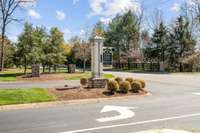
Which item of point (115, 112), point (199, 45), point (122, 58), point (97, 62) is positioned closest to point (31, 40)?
point (97, 62)

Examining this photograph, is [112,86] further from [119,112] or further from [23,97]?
[119,112]

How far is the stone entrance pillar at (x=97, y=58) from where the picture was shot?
58.9 ft

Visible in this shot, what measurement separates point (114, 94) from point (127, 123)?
6.36 m

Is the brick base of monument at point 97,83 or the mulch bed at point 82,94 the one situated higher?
the brick base of monument at point 97,83

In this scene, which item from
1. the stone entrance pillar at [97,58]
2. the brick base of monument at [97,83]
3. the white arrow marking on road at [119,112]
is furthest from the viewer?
the stone entrance pillar at [97,58]

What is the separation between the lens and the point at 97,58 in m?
18.2

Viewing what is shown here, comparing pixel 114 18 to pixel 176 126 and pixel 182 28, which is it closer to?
pixel 182 28

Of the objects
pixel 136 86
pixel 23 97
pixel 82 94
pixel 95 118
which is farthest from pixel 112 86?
pixel 95 118

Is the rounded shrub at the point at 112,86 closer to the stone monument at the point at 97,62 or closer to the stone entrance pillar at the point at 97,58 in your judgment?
the stone monument at the point at 97,62

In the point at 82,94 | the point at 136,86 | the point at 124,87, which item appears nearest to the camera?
the point at 82,94

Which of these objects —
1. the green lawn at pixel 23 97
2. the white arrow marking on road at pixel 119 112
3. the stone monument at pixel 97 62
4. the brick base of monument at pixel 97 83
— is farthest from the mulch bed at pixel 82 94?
the white arrow marking on road at pixel 119 112

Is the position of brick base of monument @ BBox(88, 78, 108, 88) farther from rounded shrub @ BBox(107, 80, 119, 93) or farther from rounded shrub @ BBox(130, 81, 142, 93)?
rounded shrub @ BBox(130, 81, 142, 93)

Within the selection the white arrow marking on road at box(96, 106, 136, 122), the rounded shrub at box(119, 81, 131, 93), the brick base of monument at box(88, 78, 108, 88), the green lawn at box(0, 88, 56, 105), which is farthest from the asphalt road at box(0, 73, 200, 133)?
the brick base of monument at box(88, 78, 108, 88)

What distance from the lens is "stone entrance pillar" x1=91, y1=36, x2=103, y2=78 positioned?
18.0 m
